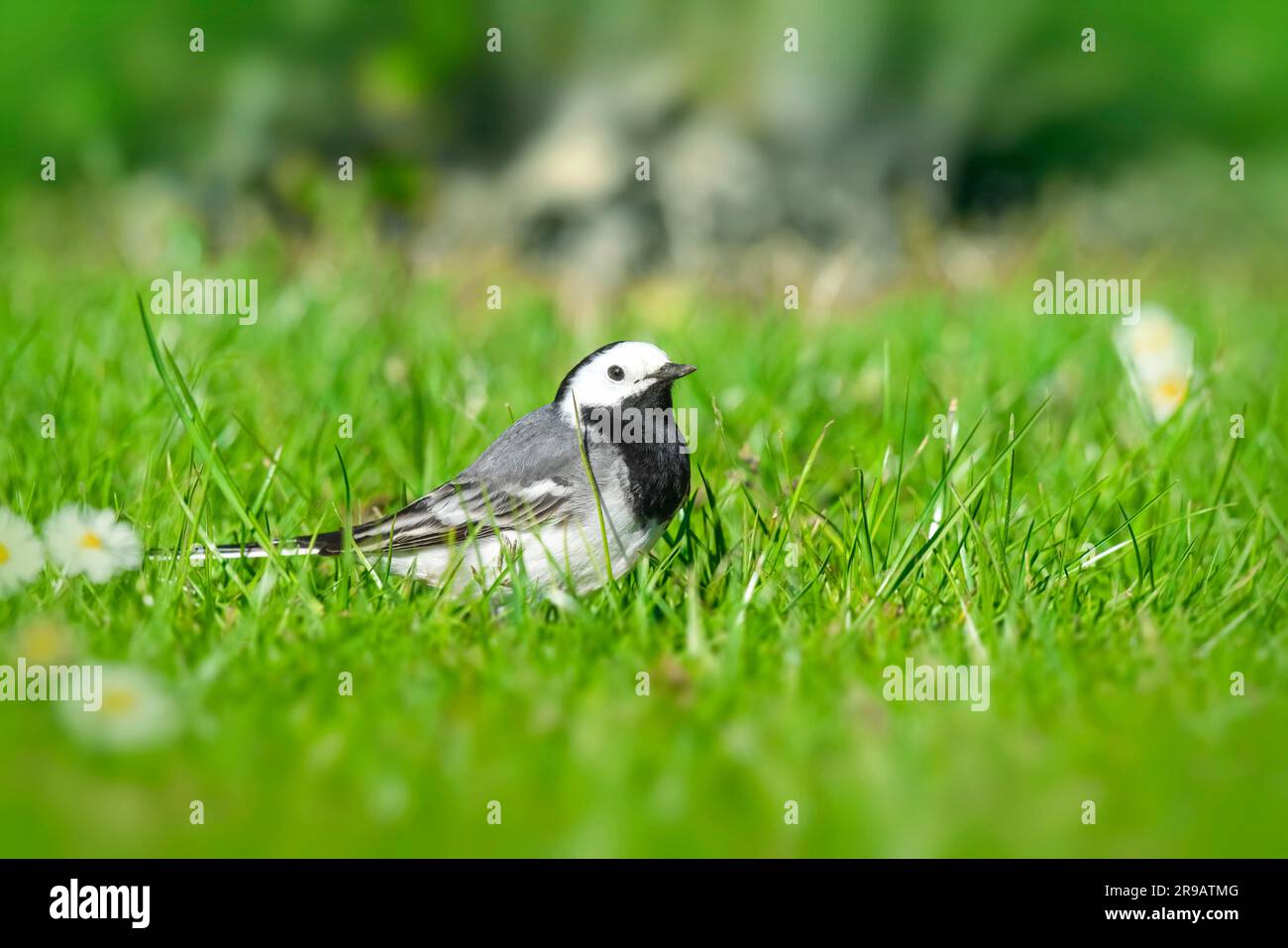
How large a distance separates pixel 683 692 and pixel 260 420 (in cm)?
241

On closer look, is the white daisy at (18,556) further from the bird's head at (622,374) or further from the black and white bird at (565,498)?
the bird's head at (622,374)

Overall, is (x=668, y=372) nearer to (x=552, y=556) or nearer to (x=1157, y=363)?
(x=552, y=556)

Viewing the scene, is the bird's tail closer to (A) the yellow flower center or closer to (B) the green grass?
(B) the green grass

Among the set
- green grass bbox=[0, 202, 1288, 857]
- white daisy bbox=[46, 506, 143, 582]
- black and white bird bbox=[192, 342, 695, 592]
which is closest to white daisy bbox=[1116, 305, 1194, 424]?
green grass bbox=[0, 202, 1288, 857]

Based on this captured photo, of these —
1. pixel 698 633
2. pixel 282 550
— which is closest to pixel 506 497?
pixel 282 550

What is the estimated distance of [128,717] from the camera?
227 centimetres

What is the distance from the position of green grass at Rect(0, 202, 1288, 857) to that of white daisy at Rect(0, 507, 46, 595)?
45mm

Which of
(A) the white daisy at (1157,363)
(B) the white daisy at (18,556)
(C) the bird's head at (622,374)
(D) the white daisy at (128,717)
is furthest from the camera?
(A) the white daisy at (1157,363)

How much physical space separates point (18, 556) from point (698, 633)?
156cm

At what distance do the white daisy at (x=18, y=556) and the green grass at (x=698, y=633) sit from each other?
0.04m

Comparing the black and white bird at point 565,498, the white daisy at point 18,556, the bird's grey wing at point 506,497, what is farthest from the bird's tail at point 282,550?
the white daisy at point 18,556

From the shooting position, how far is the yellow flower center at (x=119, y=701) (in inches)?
90.2

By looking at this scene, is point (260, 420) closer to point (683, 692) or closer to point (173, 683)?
point (173, 683)

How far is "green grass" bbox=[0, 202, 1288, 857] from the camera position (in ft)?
6.82
